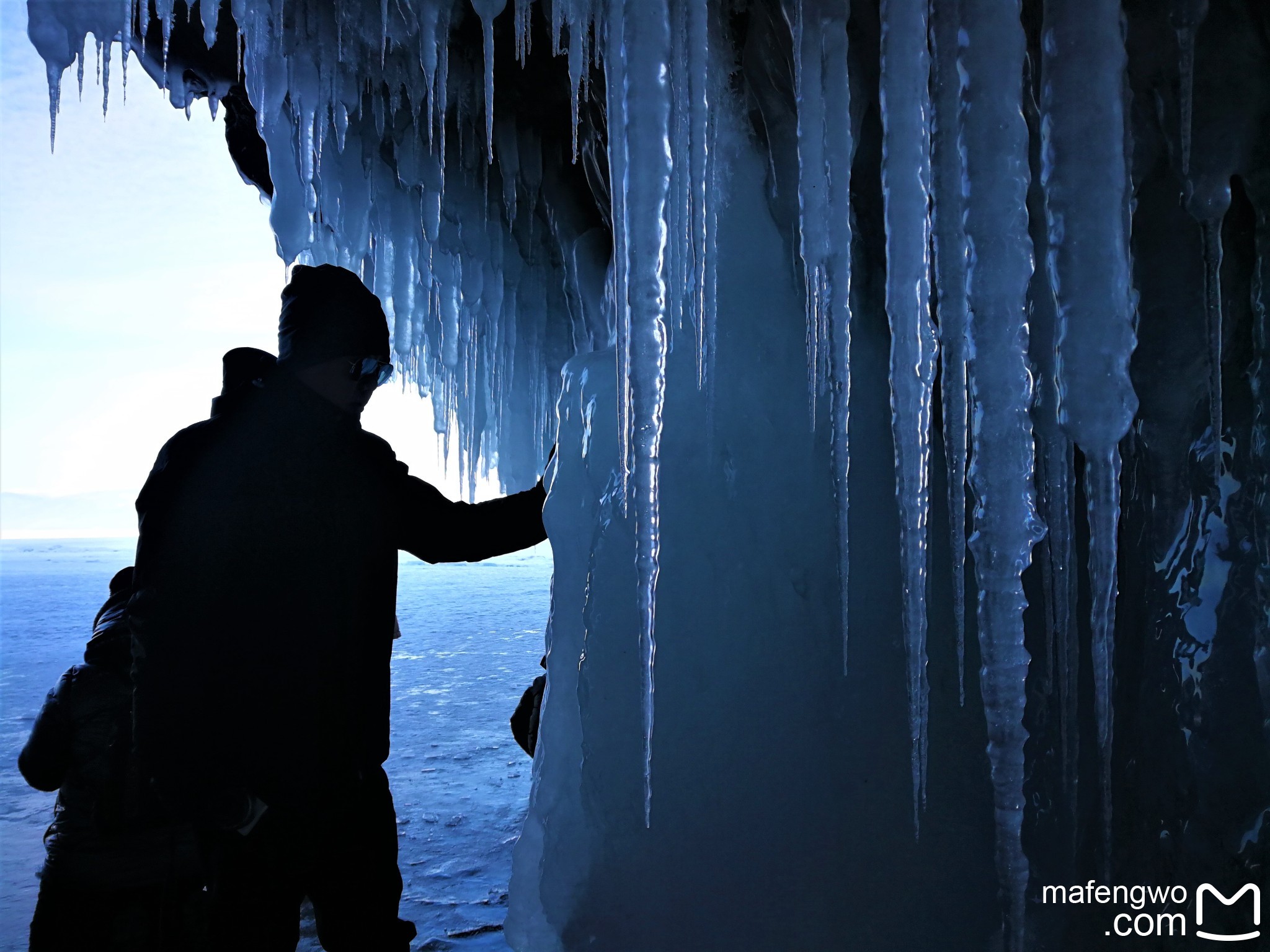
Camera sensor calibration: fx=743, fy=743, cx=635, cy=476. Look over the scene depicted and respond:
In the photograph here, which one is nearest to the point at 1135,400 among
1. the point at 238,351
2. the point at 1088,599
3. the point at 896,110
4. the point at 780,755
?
the point at 1088,599

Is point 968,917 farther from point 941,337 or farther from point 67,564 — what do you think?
point 67,564

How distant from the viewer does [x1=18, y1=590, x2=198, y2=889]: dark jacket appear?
156 cm

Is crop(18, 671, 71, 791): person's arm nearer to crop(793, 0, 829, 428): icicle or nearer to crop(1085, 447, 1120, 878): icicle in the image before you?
crop(793, 0, 829, 428): icicle

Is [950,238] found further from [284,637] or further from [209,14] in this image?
[209,14]

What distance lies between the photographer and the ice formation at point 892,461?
1387 mm

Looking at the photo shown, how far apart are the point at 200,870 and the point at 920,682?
155 cm

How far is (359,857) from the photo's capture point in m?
1.70

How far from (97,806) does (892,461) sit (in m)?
1.97

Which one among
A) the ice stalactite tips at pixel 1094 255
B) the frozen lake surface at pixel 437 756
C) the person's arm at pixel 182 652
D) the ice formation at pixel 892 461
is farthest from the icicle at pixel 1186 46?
the frozen lake surface at pixel 437 756

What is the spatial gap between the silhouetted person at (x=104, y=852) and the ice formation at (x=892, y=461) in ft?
2.64

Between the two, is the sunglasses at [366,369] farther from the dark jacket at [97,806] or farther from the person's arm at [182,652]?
the dark jacket at [97,806]

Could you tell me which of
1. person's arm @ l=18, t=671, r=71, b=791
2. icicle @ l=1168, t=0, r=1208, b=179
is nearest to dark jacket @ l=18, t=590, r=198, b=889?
person's arm @ l=18, t=671, r=71, b=791

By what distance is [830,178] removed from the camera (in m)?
1.63

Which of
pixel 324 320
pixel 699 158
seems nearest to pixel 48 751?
pixel 324 320
